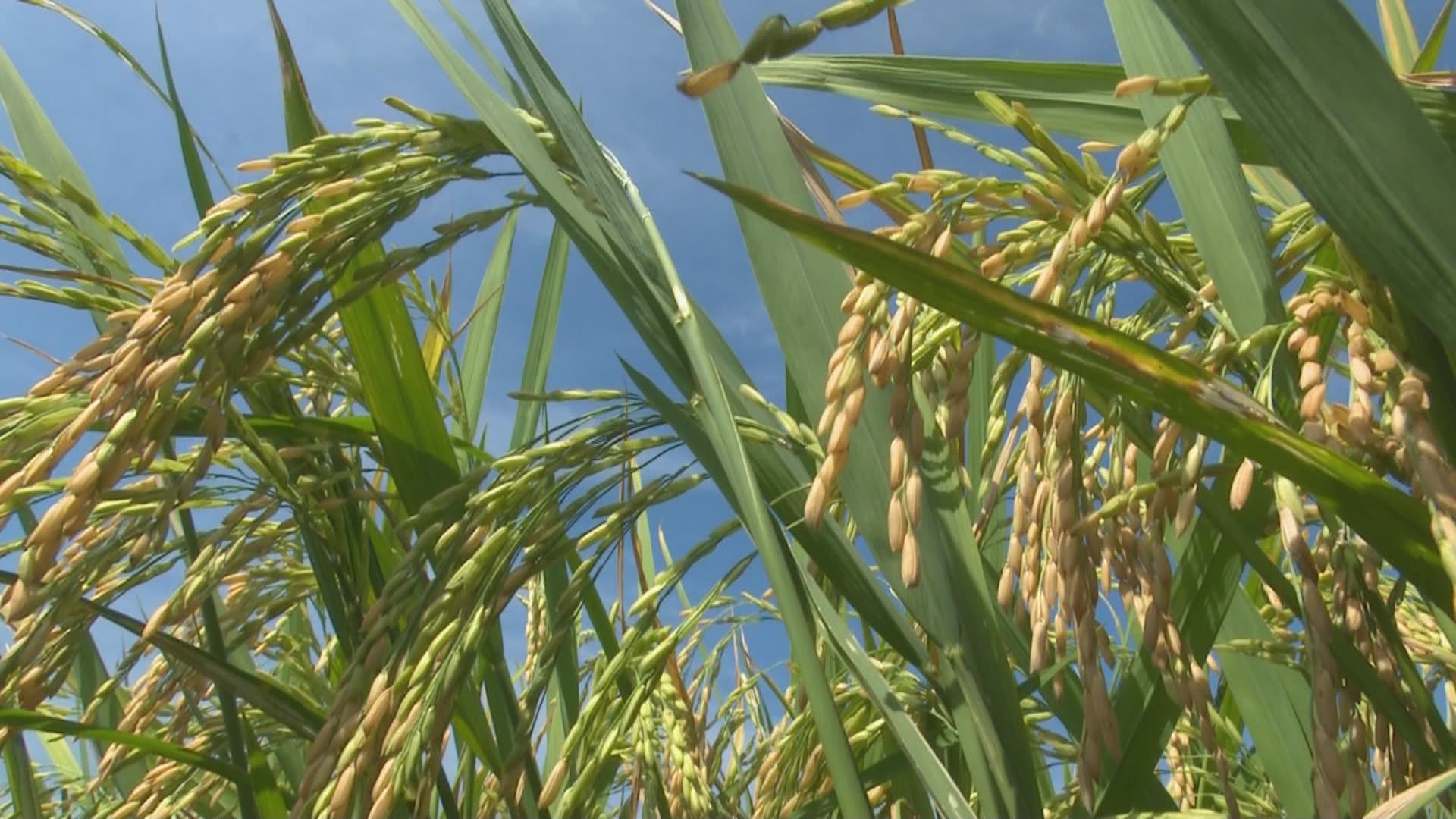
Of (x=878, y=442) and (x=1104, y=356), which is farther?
(x=878, y=442)

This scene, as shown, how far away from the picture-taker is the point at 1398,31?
192cm

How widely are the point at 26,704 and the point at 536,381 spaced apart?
46.7 inches

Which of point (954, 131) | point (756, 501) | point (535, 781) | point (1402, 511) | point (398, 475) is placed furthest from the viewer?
point (398, 475)

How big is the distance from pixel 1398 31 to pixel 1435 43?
1.81 feet

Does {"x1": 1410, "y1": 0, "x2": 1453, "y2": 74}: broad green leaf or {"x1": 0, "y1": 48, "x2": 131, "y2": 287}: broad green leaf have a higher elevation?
{"x1": 0, "y1": 48, "x2": 131, "y2": 287}: broad green leaf

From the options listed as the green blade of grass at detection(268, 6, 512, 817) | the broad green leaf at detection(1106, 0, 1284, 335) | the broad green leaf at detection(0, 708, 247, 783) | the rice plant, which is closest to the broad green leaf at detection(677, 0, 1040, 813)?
the rice plant

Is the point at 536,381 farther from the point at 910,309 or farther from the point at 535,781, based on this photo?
the point at 910,309

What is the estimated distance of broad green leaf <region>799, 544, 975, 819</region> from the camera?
1036 mm

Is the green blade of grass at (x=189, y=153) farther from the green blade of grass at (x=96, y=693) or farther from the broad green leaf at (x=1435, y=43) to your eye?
the broad green leaf at (x=1435, y=43)

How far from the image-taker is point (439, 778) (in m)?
1.58

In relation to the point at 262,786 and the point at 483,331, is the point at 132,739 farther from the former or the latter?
the point at 483,331

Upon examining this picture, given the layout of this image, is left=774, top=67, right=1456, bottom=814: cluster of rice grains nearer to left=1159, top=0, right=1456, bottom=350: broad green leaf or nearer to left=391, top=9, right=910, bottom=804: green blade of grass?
left=1159, top=0, right=1456, bottom=350: broad green leaf

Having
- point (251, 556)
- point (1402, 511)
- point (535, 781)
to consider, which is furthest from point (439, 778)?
point (1402, 511)

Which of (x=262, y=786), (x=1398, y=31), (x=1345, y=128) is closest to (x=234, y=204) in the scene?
(x=262, y=786)
